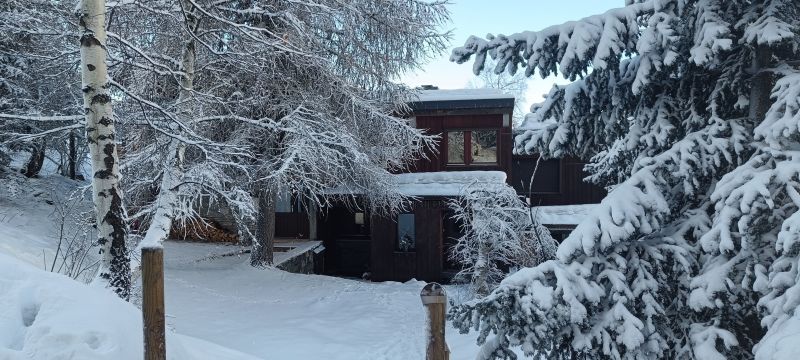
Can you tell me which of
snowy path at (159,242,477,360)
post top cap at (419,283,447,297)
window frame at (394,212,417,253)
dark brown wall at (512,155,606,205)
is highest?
dark brown wall at (512,155,606,205)

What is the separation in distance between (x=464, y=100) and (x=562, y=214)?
15.6 feet

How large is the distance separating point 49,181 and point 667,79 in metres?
16.5

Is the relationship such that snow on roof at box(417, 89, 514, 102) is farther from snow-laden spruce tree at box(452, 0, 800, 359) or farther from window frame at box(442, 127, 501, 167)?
snow-laden spruce tree at box(452, 0, 800, 359)

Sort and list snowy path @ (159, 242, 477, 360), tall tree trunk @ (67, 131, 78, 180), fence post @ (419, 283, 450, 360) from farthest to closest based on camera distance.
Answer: tall tree trunk @ (67, 131, 78, 180) → snowy path @ (159, 242, 477, 360) → fence post @ (419, 283, 450, 360)

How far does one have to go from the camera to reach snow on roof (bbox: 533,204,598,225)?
49.6 feet

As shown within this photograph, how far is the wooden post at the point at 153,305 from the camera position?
293 cm

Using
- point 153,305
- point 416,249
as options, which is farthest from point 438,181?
point 153,305

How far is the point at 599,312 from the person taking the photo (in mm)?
3748

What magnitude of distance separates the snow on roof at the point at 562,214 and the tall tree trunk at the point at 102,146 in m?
12.0

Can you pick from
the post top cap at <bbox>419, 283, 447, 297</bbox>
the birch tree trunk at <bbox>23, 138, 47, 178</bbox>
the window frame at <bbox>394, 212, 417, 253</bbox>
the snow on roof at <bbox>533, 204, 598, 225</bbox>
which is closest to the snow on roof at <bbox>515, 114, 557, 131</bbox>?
the snow on roof at <bbox>533, 204, 598, 225</bbox>

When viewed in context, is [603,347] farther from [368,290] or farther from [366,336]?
[368,290]

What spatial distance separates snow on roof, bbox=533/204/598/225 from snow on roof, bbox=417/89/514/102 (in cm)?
374

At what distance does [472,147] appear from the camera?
52.6ft

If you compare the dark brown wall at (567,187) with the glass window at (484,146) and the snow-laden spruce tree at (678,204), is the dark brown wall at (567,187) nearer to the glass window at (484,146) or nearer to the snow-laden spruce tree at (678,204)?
the glass window at (484,146)
